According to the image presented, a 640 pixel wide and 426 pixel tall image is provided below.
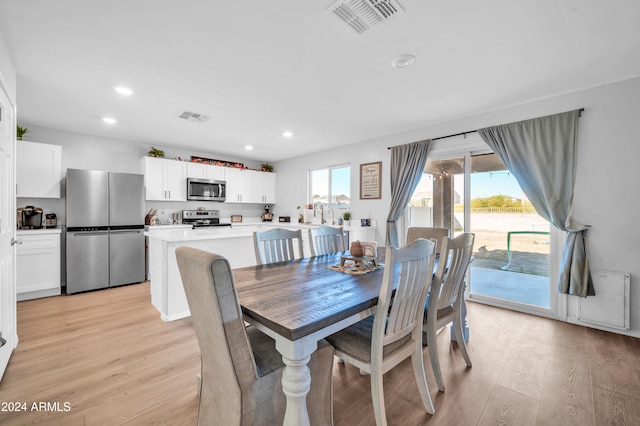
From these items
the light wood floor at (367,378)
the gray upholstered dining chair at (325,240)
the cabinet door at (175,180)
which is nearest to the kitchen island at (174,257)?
the light wood floor at (367,378)

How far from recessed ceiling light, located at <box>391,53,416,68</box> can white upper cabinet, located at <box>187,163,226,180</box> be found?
425 centimetres

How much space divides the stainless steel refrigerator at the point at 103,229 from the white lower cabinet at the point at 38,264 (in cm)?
16

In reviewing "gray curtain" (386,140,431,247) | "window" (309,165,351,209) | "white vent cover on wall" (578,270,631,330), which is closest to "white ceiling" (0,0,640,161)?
"gray curtain" (386,140,431,247)

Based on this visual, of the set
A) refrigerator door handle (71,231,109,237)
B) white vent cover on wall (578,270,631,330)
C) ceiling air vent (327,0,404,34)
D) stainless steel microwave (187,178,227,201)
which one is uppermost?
ceiling air vent (327,0,404,34)

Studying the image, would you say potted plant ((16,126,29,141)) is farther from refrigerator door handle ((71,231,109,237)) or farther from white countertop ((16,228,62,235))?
refrigerator door handle ((71,231,109,237))

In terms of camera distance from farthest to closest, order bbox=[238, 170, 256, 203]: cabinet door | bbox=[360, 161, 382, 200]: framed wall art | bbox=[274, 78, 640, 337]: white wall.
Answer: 1. bbox=[238, 170, 256, 203]: cabinet door
2. bbox=[360, 161, 382, 200]: framed wall art
3. bbox=[274, 78, 640, 337]: white wall

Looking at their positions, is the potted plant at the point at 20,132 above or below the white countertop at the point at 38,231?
above

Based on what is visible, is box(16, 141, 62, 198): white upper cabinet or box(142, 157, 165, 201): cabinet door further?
box(142, 157, 165, 201): cabinet door

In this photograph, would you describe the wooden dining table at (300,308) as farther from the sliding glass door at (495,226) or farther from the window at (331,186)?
the window at (331,186)

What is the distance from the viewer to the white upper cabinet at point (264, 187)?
6.28 m

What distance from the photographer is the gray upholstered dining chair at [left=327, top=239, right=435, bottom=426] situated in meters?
1.37

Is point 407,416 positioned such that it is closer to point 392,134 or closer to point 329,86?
point 329,86

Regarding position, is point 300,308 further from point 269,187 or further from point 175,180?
point 269,187

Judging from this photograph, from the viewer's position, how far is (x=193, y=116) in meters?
3.60
